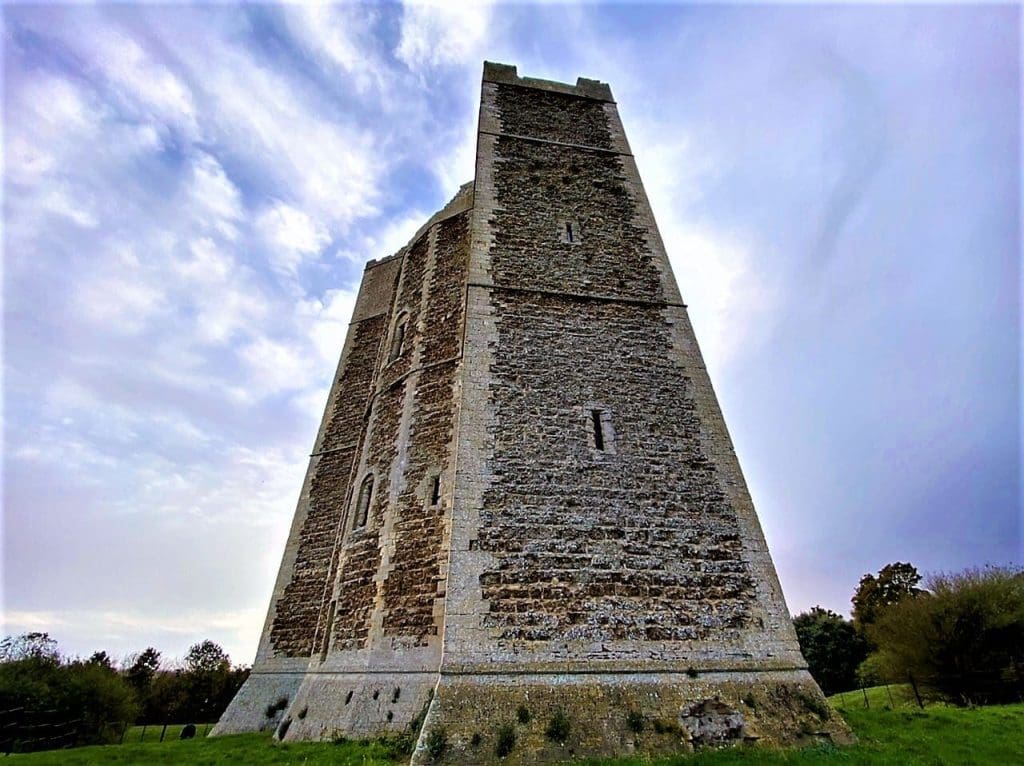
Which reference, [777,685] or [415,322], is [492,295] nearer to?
[415,322]

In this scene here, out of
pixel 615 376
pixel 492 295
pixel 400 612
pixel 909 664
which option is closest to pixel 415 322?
pixel 492 295

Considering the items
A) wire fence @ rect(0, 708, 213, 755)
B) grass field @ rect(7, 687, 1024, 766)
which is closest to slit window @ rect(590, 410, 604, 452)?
grass field @ rect(7, 687, 1024, 766)

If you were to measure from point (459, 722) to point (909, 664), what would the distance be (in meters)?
15.0

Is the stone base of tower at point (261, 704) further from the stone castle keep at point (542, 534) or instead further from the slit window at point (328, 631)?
the slit window at point (328, 631)

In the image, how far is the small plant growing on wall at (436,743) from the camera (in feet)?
18.9

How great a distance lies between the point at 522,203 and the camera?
1170 centimetres

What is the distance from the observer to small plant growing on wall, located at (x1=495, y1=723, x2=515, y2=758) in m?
5.84

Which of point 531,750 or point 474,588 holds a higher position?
point 474,588

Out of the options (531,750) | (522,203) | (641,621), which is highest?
(522,203)

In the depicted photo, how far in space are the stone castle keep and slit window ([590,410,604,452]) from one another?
37mm

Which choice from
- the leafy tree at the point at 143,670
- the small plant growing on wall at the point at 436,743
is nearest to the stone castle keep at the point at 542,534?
the small plant growing on wall at the point at 436,743

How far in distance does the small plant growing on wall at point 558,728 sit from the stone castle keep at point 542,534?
0.02 meters

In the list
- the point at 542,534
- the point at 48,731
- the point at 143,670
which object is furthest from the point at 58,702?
the point at 143,670

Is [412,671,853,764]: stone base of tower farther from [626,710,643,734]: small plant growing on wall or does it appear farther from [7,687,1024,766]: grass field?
[7,687,1024,766]: grass field
